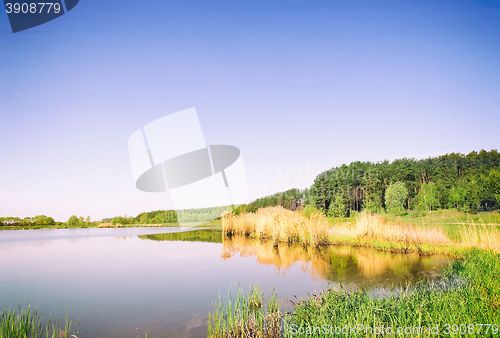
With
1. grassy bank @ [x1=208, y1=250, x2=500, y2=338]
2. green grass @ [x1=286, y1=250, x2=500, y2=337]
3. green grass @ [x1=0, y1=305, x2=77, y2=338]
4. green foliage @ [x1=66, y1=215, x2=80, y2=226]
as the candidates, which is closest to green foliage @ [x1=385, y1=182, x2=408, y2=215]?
green grass @ [x1=286, y1=250, x2=500, y2=337]

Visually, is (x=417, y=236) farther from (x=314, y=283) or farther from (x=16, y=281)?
(x=16, y=281)

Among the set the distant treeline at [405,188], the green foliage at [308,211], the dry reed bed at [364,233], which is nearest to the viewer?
the dry reed bed at [364,233]

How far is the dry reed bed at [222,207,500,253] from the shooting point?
16.0 meters

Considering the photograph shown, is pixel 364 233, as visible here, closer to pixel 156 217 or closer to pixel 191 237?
pixel 191 237

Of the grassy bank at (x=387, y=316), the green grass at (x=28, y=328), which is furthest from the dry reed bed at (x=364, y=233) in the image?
the green grass at (x=28, y=328)

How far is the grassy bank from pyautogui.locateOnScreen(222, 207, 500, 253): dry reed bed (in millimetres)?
9371

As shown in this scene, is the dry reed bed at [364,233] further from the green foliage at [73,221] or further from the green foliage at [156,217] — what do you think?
the green foliage at [73,221]

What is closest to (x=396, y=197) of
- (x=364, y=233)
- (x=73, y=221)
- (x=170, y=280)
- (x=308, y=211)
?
(x=308, y=211)

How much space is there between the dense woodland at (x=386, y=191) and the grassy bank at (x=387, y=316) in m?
48.9

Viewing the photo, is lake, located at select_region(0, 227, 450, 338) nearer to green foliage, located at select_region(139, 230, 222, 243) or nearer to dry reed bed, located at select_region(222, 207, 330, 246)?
dry reed bed, located at select_region(222, 207, 330, 246)

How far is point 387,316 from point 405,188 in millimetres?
68791

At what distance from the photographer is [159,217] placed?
8219cm

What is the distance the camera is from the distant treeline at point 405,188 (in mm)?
57338

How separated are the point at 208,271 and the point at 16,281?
7.08 metres
